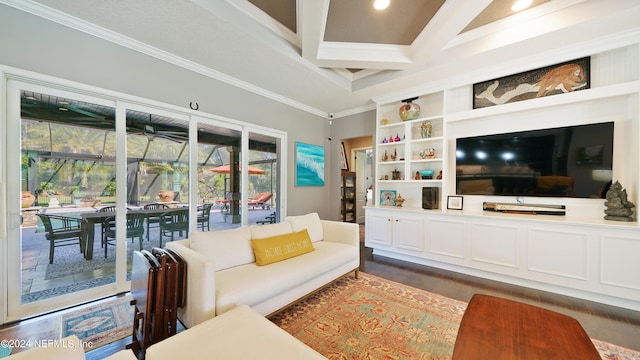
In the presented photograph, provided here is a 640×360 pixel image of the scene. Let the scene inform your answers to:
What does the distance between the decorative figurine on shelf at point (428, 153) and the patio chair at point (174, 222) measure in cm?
364

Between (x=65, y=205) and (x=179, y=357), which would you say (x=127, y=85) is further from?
(x=179, y=357)

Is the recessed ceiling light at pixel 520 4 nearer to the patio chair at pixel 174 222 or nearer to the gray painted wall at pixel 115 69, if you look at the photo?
the gray painted wall at pixel 115 69

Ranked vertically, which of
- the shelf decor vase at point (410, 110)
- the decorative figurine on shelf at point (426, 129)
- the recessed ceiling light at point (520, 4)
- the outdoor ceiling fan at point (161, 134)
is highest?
the recessed ceiling light at point (520, 4)

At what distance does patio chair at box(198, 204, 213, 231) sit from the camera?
3256mm

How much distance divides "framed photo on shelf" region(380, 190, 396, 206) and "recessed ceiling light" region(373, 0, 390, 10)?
9.17ft

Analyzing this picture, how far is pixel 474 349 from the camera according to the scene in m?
1.17

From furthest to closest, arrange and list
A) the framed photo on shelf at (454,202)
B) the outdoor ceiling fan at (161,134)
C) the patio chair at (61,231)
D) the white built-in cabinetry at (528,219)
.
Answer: the framed photo on shelf at (454,202) → the outdoor ceiling fan at (161,134) → the white built-in cabinetry at (528,219) → the patio chair at (61,231)

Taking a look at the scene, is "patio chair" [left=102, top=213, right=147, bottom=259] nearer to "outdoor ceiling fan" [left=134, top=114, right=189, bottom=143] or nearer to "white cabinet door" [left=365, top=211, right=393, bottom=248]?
"outdoor ceiling fan" [left=134, top=114, right=189, bottom=143]

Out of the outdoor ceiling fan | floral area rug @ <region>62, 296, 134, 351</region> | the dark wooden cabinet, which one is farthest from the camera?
the dark wooden cabinet

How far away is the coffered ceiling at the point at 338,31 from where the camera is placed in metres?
2.15

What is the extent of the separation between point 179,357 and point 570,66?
4.53 m

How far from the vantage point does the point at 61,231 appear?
2.36 m

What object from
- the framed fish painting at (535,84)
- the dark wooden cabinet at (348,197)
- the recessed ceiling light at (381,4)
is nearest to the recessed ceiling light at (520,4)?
the framed fish painting at (535,84)

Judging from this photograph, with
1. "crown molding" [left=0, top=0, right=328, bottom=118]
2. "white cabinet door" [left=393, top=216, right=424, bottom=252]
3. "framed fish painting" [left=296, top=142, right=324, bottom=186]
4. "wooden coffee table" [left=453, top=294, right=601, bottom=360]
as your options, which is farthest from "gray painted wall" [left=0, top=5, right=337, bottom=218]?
"wooden coffee table" [left=453, top=294, right=601, bottom=360]
